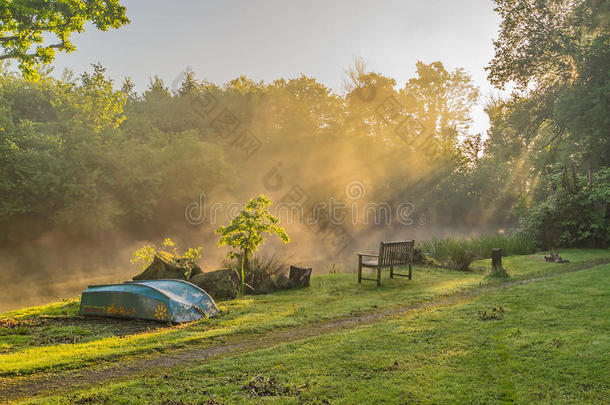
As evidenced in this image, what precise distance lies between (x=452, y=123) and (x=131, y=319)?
3798 cm

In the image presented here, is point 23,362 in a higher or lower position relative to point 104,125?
lower

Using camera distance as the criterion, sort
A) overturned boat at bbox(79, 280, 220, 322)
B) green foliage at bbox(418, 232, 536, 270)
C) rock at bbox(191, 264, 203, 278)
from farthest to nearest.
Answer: green foliage at bbox(418, 232, 536, 270), rock at bbox(191, 264, 203, 278), overturned boat at bbox(79, 280, 220, 322)

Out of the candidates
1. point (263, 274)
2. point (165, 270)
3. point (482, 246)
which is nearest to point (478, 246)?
point (482, 246)

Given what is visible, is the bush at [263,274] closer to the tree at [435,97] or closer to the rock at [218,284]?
the rock at [218,284]

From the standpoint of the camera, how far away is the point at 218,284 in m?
9.59

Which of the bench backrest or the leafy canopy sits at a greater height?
the leafy canopy

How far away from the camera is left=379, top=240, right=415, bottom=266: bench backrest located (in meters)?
10.4

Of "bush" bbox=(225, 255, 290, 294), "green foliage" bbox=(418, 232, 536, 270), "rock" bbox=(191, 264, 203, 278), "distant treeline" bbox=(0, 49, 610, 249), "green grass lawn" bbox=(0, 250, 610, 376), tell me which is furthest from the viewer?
"distant treeline" bbox=(0, 49, 610, 249)

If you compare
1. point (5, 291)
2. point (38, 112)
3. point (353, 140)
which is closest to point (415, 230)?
point (353, 140)

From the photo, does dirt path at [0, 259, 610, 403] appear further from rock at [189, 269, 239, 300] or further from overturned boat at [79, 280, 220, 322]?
rock at [189, 269, 239, 300]

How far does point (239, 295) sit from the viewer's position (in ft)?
32.3

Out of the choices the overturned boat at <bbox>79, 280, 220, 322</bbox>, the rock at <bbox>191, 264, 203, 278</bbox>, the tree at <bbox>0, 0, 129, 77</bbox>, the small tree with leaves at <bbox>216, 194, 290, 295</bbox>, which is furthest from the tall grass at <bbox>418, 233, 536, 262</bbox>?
the tree at <bbox>0, 0, 129, 77</bbox>

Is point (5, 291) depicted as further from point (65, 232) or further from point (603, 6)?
point (603, 6)

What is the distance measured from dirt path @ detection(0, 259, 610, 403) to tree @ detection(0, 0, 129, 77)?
39.2 feet
